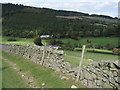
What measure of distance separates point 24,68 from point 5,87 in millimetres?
5773

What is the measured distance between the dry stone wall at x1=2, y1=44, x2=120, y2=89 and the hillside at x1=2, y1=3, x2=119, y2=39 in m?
44.5

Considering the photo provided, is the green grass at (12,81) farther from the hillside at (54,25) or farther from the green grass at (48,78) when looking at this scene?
the hillside at (54,25)

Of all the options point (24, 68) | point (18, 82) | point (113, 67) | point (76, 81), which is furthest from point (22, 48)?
point (113, 67)

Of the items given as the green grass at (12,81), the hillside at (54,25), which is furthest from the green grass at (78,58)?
the hillside at (54,25)

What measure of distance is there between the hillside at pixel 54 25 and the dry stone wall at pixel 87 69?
1751 inches

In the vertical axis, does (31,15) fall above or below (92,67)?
above

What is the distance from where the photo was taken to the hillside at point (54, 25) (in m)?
64.2

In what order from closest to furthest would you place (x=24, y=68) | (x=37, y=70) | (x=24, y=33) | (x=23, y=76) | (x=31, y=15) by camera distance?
1. (x=23, y=76)
2. (x=37, y=70)
3. (x=24, y=68)
4. (x=24, y=33)
5. (x=31, y=15)

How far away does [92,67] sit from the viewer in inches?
459

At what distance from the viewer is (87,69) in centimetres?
1186

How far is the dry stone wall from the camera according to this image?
33.4 feet

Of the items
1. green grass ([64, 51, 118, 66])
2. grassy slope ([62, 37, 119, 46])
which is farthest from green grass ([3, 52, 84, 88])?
grassy slope ([62, 37, 119, 46])

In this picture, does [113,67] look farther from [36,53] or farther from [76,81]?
[36,53]

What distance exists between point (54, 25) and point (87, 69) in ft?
252
